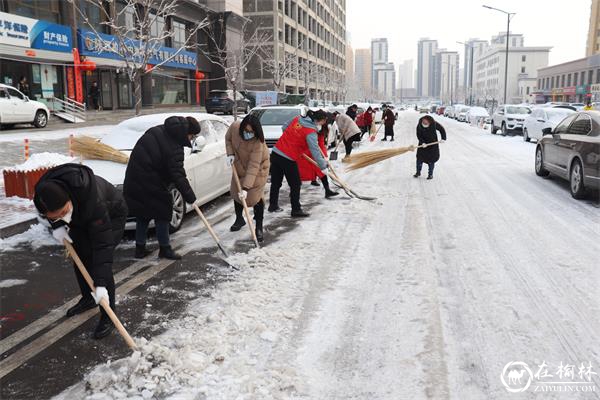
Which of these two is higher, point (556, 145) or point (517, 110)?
point (517, 110)

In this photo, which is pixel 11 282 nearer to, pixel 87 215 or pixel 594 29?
pixel 87 215

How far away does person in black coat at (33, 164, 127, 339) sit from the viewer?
3.29 metres

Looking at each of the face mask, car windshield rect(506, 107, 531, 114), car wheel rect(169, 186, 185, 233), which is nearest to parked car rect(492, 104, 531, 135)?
car windshield rect(506, 107, 531, 114)

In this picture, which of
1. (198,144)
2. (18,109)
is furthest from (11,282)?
(18,109)

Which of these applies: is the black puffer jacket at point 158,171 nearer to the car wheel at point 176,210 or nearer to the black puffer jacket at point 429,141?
the car wheel at point 176,210

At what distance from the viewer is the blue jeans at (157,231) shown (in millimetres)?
5738

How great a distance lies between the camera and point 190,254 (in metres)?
6.01

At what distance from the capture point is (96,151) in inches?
279

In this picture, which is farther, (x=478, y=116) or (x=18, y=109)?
(x=478, y=116)

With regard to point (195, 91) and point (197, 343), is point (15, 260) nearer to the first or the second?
point (197, 343)

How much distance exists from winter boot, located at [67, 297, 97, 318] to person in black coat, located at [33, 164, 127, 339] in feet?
0.71

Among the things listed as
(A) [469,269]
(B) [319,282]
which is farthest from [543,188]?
(B) [319,282]

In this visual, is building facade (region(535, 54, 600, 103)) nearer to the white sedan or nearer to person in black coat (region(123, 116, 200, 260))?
the white sedan

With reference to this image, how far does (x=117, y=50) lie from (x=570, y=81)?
91722mm
